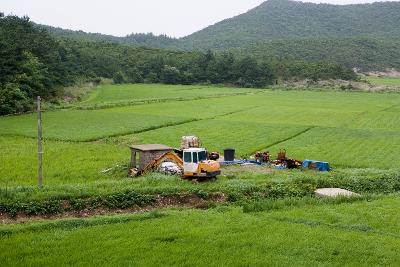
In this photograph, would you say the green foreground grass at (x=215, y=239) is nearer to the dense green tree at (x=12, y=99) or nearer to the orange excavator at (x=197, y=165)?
the orange excavator at (x=197, y=165)

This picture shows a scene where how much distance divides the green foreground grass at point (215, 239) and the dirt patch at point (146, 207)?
1.47 metres

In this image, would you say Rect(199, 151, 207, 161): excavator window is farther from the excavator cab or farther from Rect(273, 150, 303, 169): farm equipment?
Rect(273, 150, 303, 169): farm equipment

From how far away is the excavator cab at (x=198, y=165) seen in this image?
2380 centimetres

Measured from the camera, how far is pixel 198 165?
23938mm

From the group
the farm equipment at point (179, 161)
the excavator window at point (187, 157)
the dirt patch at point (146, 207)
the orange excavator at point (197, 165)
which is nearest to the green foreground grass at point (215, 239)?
the dirt patch at point (146, 207)

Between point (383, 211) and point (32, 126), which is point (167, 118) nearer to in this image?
point (32, 126)

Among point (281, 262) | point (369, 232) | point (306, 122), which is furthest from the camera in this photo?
point (306, 122)

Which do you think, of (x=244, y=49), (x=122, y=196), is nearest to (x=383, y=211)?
(x=122, y=196)

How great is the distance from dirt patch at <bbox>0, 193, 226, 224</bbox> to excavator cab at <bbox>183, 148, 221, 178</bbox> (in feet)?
7.49

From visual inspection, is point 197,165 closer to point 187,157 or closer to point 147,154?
point 187,157

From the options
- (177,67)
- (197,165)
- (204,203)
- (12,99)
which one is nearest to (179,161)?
(197,165)

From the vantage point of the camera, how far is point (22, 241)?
14992 millimetres

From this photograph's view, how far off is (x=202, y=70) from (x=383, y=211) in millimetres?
110203

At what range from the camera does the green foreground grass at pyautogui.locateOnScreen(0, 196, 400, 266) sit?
13.4m
